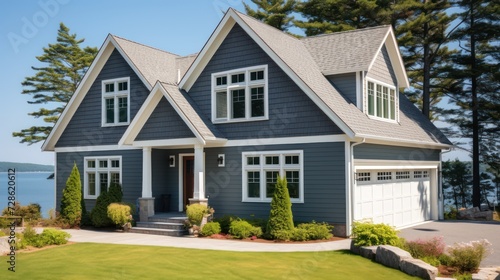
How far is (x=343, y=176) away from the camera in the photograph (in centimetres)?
1745

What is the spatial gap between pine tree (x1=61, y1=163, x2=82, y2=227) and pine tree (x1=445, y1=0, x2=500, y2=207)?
22.6 m

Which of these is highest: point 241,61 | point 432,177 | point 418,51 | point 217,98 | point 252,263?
point 418,51

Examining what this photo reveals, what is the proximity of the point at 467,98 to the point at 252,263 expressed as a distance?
25664 millimetres

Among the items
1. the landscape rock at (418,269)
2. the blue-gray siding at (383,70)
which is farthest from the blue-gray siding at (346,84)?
the landscape rock at (418,269)

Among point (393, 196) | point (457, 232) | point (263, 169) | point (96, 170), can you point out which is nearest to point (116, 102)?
point (96, 170)

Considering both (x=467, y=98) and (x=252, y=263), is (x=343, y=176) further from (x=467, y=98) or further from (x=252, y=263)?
(x=467, y=98)

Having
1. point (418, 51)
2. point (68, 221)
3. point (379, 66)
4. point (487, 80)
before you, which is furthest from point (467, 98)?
point (68, 221)

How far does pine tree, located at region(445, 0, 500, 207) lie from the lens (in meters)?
31.1

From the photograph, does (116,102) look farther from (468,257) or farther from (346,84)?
(468,257)

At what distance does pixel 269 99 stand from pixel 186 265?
841 centimetres

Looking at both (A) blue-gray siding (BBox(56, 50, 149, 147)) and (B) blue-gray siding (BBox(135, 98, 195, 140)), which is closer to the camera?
(B) blue-gray siding (BBox(135, 98, 195, 140))

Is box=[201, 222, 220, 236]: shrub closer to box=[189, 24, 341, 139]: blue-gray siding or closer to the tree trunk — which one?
box=[189, 24, 341, 139]: blue-gray siding

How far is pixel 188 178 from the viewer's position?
→ 72.5 feet

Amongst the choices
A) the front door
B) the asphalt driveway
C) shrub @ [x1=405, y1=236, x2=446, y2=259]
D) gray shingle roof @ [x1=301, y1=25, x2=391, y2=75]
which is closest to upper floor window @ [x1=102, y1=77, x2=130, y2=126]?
the front door
